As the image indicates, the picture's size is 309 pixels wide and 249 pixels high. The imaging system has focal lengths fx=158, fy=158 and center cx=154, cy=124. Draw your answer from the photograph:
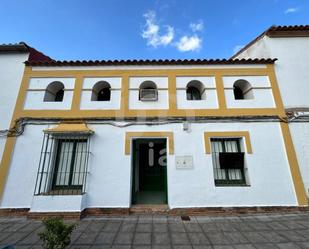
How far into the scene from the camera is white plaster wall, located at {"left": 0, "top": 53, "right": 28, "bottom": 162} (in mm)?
5738

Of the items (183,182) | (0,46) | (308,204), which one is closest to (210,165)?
(183,182)

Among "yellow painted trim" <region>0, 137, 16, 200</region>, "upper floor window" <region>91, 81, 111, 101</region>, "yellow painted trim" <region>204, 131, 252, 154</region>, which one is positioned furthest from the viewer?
"upper floor window" <region>91, 81, 111, 101</region>

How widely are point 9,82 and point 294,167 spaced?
1071cm

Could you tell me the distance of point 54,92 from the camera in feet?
21.2

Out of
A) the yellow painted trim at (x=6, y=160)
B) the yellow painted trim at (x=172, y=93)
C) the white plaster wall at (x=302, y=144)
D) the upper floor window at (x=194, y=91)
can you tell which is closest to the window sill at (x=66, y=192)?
the yellow painted trim at (x=6, y=160)

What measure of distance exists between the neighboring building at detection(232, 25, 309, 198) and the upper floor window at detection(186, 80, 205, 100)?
116 inches

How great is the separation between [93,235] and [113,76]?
5.13 metres

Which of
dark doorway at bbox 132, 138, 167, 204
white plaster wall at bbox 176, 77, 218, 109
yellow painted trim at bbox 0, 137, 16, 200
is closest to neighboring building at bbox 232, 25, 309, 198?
white plaster wall at bbox 176, 77, 218, 109

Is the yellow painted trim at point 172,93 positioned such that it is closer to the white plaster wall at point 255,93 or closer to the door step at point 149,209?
the white plaster wall at point 255,93

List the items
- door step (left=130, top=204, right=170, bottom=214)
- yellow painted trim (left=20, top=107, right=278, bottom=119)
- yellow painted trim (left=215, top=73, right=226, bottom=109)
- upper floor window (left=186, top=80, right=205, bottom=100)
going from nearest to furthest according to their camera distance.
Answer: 1. door step (left=130, top=204, right=170, bottom=214)
2. yellow painted trim (left=20, top=107, right=278, bottom=119)
3. yellow painted trim (left=215, top=73, right=226, bottom=109)
4. upper floor window (left=186, top=80, right=205, bottom=100)

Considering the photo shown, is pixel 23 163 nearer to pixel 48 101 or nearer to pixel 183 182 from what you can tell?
pixel 48 101

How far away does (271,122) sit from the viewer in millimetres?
5625

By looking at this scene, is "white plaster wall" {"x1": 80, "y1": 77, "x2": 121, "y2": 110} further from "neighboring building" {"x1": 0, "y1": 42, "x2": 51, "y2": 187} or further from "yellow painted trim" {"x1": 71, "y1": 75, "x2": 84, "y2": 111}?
"neighboring building" {"x1": 0, "y1": 42, "x2": 51, "y2": 187}

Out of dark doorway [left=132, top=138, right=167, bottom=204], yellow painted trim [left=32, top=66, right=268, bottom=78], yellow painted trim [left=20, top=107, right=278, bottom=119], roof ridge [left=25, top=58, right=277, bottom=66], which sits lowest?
dark doorway [left=132, top=138, right=167, bottom=204]
